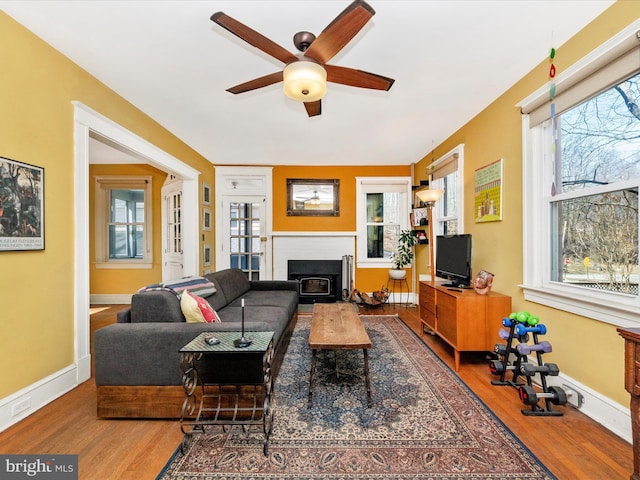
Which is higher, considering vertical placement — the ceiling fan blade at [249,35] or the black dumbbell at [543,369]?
the ceiling fan blade at [249,35]

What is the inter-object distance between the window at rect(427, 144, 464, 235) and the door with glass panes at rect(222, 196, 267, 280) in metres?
3.01

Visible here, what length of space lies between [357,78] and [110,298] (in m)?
5.74

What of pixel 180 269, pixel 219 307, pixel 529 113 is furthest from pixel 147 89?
pixel 529 113

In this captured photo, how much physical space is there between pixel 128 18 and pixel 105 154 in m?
3.74

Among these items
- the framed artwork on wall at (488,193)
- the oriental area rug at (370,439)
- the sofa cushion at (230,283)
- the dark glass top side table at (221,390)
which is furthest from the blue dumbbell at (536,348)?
the sofa cushion at (230,283)

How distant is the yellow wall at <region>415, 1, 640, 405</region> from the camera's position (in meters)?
1.78

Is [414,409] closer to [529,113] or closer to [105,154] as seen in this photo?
[529,113]

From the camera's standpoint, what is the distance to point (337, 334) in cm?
224

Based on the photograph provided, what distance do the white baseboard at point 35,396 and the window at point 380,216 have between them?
4213mm

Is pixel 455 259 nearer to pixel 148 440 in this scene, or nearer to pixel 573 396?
pixel 573 396

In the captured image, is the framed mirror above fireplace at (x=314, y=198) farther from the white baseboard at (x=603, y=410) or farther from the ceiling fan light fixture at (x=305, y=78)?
the white baseboard at (x=603, y=410)

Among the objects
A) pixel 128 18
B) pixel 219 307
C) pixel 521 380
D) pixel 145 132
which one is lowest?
pixel 521 380

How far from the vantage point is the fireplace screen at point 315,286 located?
5293 millimetres

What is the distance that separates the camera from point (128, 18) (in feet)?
6.03
